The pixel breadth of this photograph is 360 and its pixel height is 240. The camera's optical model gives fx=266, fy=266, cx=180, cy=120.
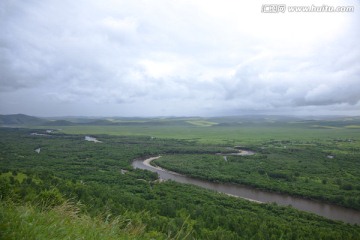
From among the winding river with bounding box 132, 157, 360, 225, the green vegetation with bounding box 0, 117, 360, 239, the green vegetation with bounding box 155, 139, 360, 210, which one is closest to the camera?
the green vegetation with bounding box 0, 117, 360, 239

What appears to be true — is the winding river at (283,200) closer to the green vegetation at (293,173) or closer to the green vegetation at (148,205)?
the green vegetation at (293,173)

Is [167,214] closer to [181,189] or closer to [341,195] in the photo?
[181,189]

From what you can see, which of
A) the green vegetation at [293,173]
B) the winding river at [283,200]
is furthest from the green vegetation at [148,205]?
the winding river at [283,200]

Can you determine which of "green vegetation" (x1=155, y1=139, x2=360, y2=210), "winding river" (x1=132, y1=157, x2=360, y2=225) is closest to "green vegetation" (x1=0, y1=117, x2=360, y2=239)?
"green vegetation" (x1=155, y1=139, x2=360, y2=210)

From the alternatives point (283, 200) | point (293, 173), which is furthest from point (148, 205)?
point (293, 173)

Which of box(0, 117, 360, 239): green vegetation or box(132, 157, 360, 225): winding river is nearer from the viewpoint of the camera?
box(0, 117, 360, 239): green vegetation

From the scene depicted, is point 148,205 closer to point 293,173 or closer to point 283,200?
point 283,200

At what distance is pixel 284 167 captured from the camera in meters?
67.9

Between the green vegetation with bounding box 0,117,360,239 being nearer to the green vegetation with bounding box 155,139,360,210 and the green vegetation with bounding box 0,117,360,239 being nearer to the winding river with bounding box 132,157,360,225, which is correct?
the green vegetation with bounding box 155,139,360,210

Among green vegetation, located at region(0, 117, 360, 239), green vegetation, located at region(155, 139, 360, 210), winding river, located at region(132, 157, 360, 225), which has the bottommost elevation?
winding river, located at region(132, 157, 360, 225)

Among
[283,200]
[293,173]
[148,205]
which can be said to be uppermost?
[148,205]

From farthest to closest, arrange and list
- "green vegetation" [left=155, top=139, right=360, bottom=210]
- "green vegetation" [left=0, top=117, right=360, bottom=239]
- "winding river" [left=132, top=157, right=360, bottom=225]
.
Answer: "green vegetation" [left=155, top=139, right=360, bottom=210], "winding river" [left=132, top=157, right=360, bottom=225], "green vegetation" [left=0, top=117, right=360, bottom=239]

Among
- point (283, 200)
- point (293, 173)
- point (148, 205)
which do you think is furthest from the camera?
point (293, 173)

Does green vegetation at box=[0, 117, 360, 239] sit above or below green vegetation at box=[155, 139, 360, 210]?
above
